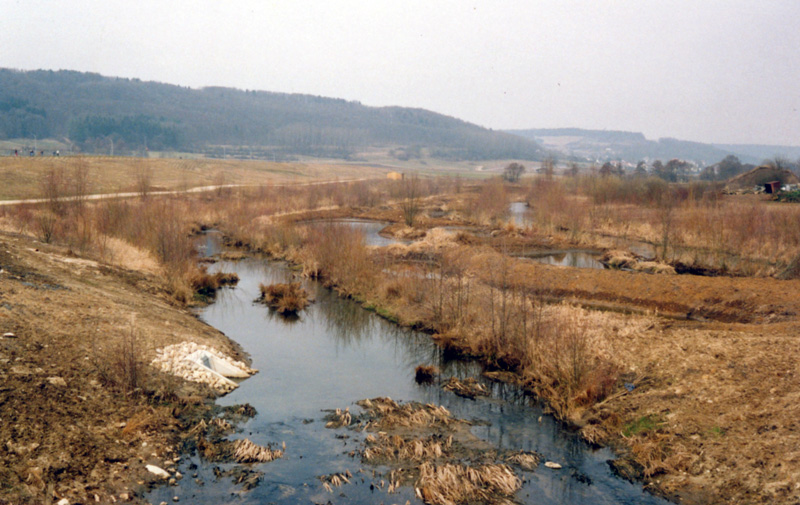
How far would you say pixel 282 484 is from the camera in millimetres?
8734

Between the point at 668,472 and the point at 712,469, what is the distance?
616 mm

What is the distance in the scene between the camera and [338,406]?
12039 mm

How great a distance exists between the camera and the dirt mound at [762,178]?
158 ft

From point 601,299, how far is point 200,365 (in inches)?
525

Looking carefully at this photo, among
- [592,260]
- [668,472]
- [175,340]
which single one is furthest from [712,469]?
[592,260]

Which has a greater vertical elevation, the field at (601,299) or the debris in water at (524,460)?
the field at (601,299)

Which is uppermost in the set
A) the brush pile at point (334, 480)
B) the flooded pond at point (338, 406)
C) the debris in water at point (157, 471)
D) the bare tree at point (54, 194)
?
the bare tree at point (54, 194)

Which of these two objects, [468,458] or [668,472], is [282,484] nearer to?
[468,458]

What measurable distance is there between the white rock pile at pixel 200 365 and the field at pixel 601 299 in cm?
197

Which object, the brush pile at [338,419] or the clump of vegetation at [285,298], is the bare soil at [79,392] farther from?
the clump of vegetation at [285,298]

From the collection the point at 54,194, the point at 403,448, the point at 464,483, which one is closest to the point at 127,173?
the point at 54,194

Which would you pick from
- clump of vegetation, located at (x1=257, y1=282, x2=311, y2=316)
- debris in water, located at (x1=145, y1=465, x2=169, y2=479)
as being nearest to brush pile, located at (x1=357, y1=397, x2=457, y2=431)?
debris in water, located at (x1=145, y1=465, x2=169, y2=479)

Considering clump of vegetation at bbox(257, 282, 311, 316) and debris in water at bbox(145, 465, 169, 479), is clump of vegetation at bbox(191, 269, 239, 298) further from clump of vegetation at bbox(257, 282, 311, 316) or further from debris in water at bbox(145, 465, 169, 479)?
debris in water at bbox(145, 465, 169, 479)

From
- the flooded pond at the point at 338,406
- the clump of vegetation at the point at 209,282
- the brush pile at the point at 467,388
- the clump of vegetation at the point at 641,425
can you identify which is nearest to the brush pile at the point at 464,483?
the flooded pond at the point at 338,406
